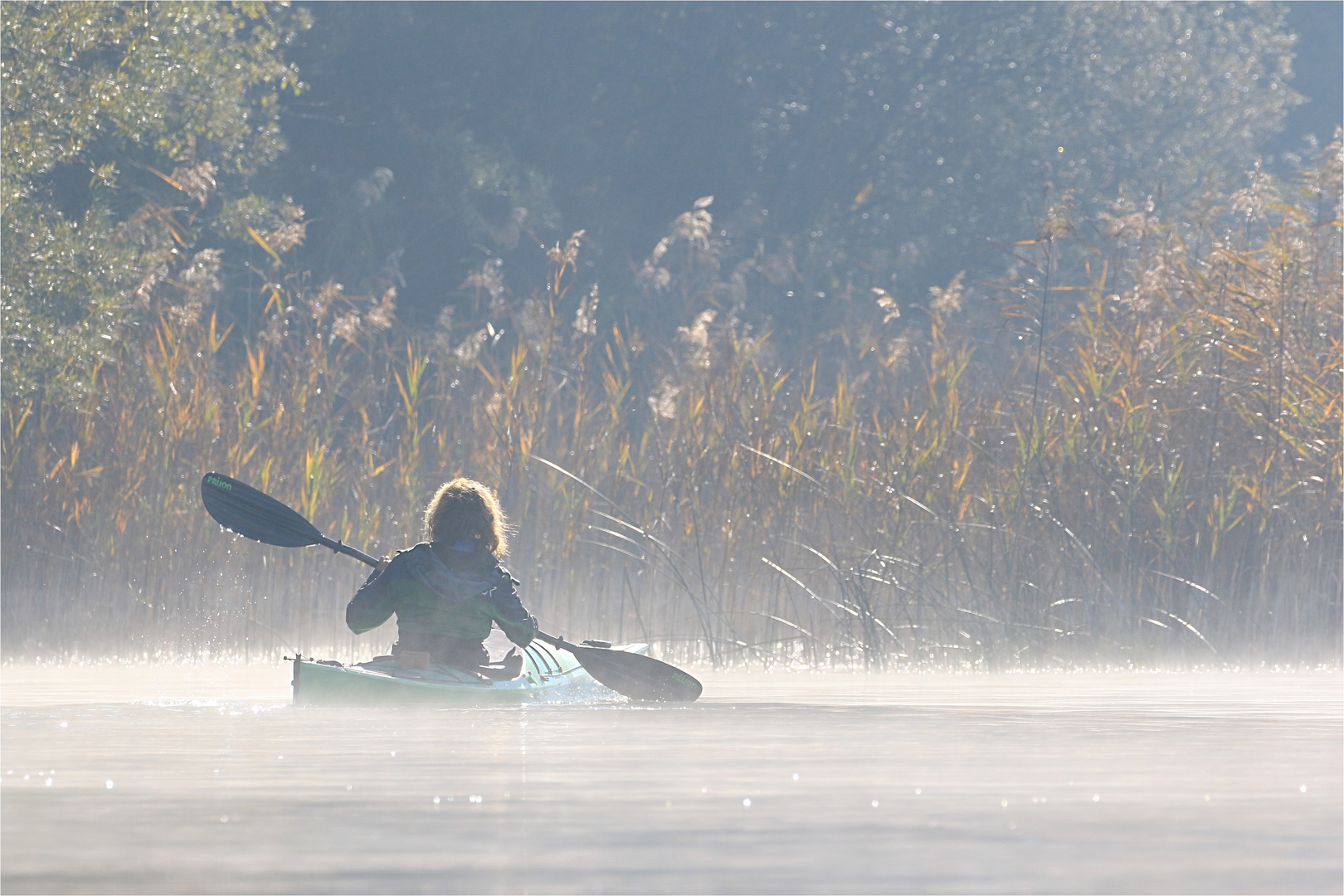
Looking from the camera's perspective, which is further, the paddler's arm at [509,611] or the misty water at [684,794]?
the paddler's arm at [509,611]

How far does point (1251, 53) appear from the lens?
29.4 metres

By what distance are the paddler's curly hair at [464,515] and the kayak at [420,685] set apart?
0.53 meters

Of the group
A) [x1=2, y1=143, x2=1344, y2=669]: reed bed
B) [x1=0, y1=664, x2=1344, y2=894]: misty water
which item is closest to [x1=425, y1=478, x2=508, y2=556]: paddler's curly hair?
[x1=0, y1=664, x2=1344, y2=894]: misty water

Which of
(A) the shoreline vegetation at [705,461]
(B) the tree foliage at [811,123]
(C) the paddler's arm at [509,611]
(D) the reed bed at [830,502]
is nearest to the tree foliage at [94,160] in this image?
(A) the shoreline vegetation at [705,461]

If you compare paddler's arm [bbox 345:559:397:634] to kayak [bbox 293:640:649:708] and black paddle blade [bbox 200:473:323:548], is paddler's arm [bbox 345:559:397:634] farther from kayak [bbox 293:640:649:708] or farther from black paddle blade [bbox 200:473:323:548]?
black paddle blade [bbox 200:473:323:548]

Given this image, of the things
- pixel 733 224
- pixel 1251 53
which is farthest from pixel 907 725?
pixel 1251 53

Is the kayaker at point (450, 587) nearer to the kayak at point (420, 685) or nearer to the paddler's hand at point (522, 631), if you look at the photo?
the paddler's hand at point (522, 631)

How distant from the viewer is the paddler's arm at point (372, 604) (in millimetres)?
9039

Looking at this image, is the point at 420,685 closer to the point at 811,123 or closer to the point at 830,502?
the point at 830,502

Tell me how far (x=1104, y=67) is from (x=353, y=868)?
2439 cm

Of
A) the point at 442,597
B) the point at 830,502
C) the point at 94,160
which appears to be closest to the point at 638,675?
the point at 442,597

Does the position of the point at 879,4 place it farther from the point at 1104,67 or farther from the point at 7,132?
the point at 7,132

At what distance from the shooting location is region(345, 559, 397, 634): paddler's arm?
29.7 feet

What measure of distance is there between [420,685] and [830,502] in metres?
3.56
